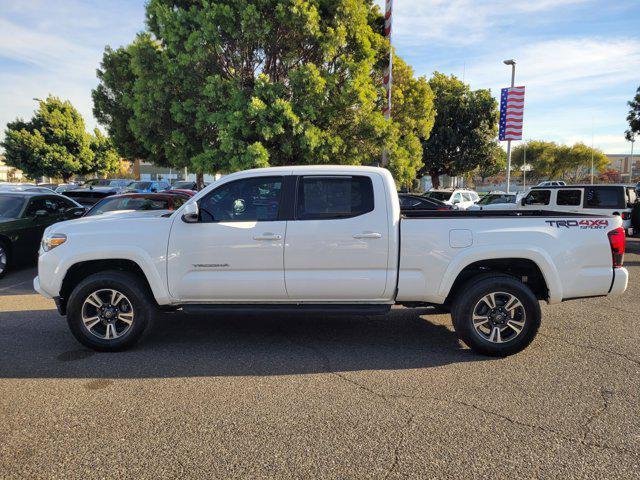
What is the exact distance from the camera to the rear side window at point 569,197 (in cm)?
1288

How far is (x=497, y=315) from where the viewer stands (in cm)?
465

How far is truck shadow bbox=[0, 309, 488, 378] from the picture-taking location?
4.38m

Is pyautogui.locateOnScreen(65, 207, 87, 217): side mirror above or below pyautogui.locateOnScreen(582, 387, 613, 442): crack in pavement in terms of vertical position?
above

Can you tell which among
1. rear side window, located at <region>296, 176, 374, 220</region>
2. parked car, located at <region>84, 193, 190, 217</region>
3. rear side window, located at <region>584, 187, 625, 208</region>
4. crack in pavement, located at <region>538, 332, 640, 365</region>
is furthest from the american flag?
rear side window, located at <region>296, 176, 374, 220</region>

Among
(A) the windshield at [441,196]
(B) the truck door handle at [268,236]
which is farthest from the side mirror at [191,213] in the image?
(A) the windshield at [441,196]

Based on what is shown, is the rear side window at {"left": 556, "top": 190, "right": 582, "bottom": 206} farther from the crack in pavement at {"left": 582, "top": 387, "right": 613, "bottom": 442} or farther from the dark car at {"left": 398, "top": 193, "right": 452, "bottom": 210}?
the crack in pavement at {"left": 582, "top": 387, "right": 613, "bottom": 442}

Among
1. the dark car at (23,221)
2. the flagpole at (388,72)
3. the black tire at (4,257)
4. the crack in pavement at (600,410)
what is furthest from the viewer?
the flagpole at (388,72)

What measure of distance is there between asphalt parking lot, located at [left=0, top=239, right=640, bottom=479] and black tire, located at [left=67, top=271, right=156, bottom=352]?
0.17m

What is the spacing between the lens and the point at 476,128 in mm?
27484

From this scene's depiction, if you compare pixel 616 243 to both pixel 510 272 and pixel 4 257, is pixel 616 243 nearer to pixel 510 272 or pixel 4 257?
pixel 510 272

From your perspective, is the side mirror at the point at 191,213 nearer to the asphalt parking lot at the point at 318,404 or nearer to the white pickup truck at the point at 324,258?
the white pickup truck at the point at 324,258

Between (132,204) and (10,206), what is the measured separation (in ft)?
8.60

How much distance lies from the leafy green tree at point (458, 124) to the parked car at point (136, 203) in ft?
66.9

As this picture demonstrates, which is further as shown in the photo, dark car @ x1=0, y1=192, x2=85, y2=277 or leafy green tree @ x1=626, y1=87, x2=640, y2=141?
leafy green tree @ x1=626, y1=87, x2=640, y2=141
